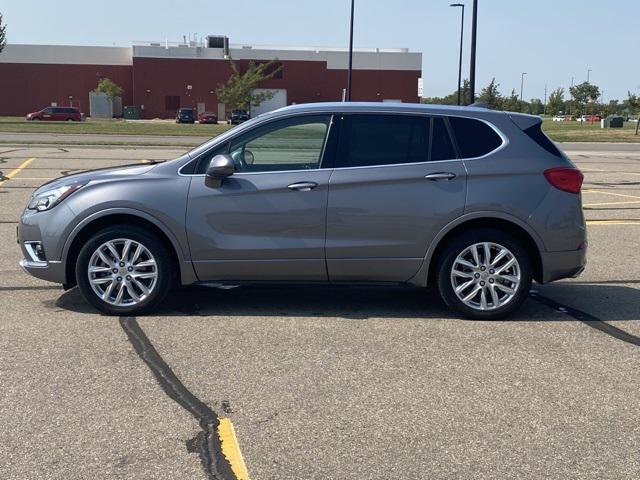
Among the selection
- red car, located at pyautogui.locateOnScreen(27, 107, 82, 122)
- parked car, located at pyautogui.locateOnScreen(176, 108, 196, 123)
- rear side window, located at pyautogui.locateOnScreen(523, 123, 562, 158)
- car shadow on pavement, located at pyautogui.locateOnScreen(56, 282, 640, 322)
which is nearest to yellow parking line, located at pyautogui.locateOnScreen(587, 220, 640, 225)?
car shadow on pavement, located at pyautogui.locateOnScreen(56, 282, 640, 322)

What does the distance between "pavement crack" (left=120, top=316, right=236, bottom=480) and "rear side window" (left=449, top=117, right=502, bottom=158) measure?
116 inches

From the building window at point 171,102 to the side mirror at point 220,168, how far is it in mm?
74046

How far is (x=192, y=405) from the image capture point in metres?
4.35

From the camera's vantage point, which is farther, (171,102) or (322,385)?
(171,102)

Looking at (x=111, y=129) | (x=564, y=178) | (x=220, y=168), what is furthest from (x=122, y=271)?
(x=111, y=129)

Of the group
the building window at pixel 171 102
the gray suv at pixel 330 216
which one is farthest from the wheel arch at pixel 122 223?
the building window at pixel 171 102

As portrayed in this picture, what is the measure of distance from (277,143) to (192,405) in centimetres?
267

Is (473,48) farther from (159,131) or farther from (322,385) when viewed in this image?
(322,385)

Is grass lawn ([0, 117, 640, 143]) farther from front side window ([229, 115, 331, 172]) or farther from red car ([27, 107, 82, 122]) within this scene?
front side window ([229, 115, 331, 172])

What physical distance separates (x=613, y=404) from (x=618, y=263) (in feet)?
14.6

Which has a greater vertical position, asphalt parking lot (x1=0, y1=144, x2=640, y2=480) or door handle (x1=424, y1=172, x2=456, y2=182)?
door handle (x1=424, y1=172, x2=456, y2=182)

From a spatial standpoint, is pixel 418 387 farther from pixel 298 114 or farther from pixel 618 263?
pixel 618 263

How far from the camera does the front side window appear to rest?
6164 millimetres

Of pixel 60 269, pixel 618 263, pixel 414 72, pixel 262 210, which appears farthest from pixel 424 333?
pixel 414 72
